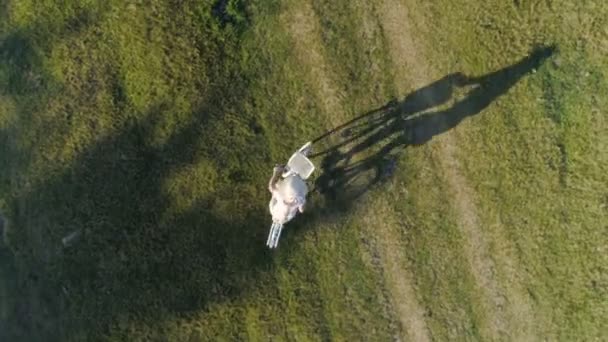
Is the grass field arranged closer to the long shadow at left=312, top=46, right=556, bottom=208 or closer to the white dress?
the long shadow at left=312, top=46, right=556, bottom=208

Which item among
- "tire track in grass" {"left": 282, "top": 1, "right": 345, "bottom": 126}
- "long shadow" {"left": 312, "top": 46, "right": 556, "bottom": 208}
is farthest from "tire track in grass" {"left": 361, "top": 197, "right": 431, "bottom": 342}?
"tire track in grass" {"left": 282, "top": 1, "right": 345, "bottom": 126}

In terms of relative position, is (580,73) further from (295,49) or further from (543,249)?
(295,49)

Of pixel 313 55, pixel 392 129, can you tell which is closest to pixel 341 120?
pixel 392 129

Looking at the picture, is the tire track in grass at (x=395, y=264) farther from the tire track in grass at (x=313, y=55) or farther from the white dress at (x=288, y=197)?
the tire track in grass at (x=313, y=55)

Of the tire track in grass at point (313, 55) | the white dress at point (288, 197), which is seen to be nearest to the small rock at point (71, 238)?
the white dress at point (288, 197)

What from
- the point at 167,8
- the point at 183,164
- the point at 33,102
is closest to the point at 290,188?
the point at 183,164

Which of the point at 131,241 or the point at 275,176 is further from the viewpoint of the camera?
the point at 131,241

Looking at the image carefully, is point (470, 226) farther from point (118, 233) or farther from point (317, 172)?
point (118, 233)
